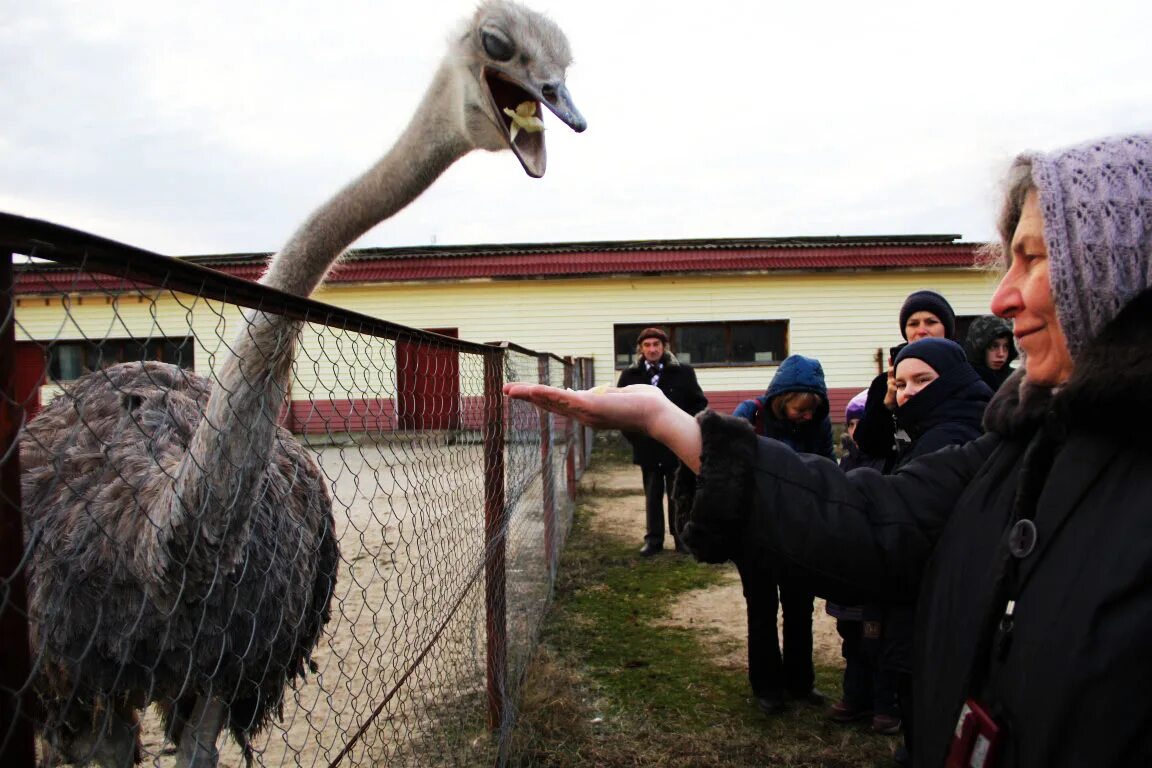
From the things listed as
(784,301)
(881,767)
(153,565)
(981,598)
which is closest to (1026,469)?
(981,598)

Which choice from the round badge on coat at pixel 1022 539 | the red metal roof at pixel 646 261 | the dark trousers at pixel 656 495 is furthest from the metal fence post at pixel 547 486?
the red metal roof at pixel 646 261

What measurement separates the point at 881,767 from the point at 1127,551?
2.94 meters

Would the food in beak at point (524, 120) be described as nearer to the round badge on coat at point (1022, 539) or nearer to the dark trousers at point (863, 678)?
the round badge on coat at point (1022, 539)

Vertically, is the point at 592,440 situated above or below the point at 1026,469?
below

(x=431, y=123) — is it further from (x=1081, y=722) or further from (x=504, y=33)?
(x=1081, y=722)

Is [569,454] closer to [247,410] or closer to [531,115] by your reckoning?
[531,115]

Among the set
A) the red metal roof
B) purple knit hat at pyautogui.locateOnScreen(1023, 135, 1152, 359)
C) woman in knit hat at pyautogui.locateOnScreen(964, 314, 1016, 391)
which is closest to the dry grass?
woman in knit hat at pyautogui.locateOnScreen(964, 314, 1016, 391)

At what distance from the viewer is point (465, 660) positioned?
361 cm

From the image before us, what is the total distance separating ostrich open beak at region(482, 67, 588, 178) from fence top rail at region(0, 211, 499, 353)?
46.0 inches

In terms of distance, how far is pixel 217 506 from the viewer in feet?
6.85

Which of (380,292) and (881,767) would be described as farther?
(380,292)

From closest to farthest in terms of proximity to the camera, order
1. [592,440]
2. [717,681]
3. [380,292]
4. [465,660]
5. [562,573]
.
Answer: [465,660] → [717,681] → [562,573] → [592,440] → [380,292]

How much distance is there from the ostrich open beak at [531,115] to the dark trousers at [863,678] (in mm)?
2419

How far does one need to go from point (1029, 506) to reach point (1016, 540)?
0.19 ft
